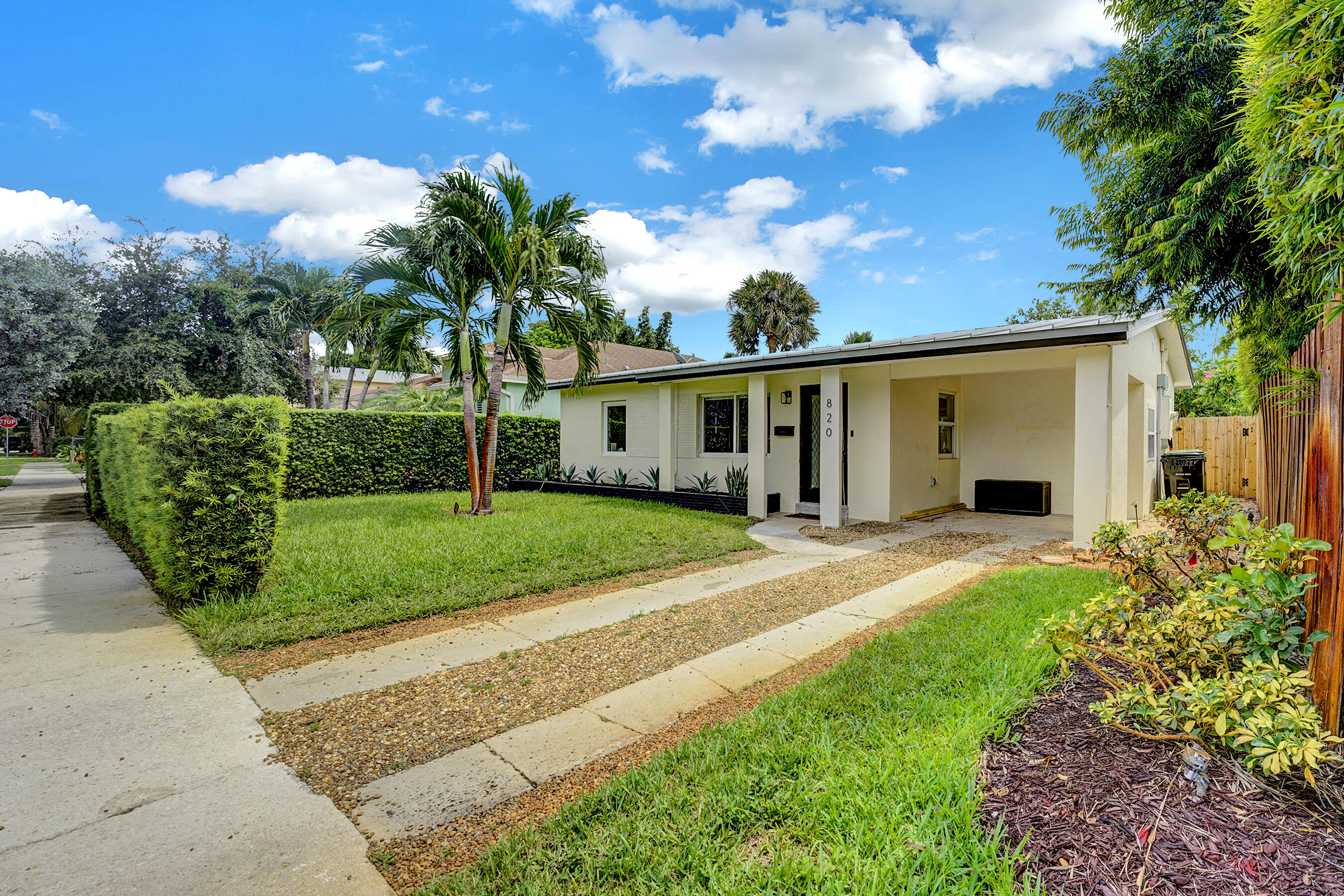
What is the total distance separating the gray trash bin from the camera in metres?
10.8

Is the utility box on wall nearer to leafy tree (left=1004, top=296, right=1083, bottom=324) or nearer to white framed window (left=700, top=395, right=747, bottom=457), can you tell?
white framed window (left=700, top=395, right=747, bottom=457)

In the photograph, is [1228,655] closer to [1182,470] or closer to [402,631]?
[402,631]

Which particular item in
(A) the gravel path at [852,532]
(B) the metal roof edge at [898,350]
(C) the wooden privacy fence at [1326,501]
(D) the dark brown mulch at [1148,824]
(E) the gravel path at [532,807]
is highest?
(B) the metal roof edge at [898,350]

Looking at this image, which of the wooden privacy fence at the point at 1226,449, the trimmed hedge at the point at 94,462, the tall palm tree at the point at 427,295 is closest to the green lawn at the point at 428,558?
the tall palm tree at the point at 427,295

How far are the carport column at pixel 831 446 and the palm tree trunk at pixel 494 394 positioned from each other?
520cm

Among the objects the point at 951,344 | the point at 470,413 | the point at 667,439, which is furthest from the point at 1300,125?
the point at 667,439

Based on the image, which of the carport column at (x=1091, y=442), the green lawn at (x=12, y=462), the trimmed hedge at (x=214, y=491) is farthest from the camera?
the green lawn at (x=12, y=462)

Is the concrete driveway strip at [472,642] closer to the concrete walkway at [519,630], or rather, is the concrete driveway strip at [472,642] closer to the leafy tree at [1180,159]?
the concrete walkway at [519,630]

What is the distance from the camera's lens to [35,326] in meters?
15.3

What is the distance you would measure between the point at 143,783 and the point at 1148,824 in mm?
3798

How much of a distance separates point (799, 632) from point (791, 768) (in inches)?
88.1

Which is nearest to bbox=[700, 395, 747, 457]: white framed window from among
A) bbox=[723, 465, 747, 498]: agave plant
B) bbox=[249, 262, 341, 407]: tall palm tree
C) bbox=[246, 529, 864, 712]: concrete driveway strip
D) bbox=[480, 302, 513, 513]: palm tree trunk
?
bbox=[723, 465, 747, 498]: agave plant

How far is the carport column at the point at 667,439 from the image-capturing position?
11938mm

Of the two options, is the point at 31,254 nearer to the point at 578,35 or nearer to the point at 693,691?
the point at 578,35
